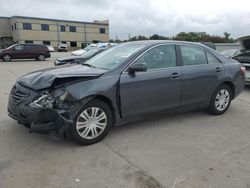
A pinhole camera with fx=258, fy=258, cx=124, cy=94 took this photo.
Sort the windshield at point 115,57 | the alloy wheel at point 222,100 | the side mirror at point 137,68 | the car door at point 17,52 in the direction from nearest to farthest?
the side mirror at point 137,68 < the windshield at point 115,57 < the alloy wheel at point 222,100 < the car door at point 17,52

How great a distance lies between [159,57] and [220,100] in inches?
71.7

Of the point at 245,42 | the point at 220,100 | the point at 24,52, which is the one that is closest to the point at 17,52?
the point at 24,52

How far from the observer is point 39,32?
195ft

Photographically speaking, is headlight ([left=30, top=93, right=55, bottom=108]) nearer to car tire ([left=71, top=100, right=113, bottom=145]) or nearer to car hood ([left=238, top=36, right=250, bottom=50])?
car tire ([left=71, top=100, right=113, bottom=145])

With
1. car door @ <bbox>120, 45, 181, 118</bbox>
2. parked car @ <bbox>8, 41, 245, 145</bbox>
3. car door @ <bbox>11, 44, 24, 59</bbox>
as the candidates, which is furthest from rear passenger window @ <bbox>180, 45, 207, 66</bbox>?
car door @ <bbox>11, 44, 24, 59</bbox>

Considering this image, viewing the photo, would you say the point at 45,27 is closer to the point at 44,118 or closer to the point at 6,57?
the point at 6,57

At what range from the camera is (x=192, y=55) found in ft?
16.4

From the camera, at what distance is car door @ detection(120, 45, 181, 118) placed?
4105mm

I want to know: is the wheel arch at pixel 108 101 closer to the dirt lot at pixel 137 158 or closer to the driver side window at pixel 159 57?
the dirt lot at pixel 137 158

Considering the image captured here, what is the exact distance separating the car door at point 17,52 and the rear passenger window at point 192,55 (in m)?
19.9

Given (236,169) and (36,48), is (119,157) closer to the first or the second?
(236,169)

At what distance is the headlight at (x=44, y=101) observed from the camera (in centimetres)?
358

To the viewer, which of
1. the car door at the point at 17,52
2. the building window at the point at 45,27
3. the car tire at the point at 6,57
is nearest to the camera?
the car tire at the point at 6,57

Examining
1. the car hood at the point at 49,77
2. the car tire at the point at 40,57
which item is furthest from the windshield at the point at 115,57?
the car tire at the point at 40,57
